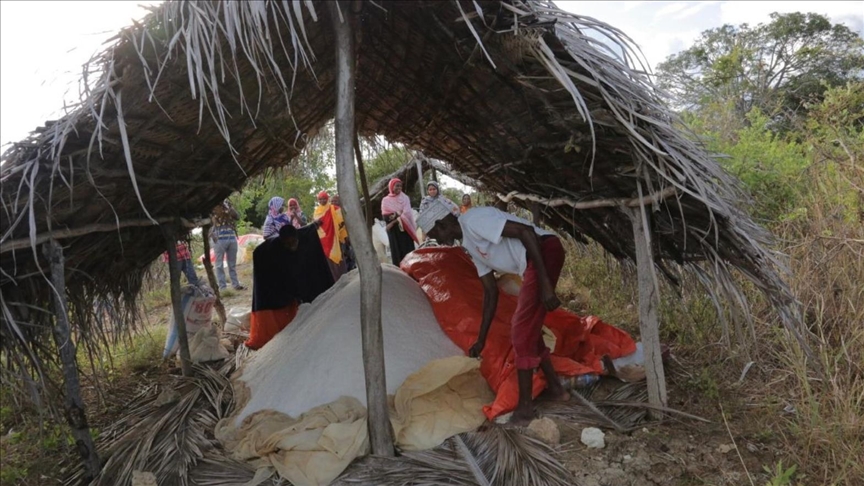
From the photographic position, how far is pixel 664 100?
2.78 m

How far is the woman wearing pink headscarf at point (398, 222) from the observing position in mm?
7074

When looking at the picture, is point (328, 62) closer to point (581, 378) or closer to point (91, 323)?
point (91, 323)

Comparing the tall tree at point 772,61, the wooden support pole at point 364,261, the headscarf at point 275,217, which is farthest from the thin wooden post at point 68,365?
the tall tree at point 772,61

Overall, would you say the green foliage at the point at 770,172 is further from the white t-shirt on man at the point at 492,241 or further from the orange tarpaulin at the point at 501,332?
the white t-shirt on man at the point at 492,241

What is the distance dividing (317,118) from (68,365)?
2249mm

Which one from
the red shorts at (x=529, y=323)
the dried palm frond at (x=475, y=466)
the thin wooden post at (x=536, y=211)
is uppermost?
the thin wooden post at (x=536, y=211)

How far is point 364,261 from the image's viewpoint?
2.62 metres

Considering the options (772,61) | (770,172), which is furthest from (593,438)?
(772,61)

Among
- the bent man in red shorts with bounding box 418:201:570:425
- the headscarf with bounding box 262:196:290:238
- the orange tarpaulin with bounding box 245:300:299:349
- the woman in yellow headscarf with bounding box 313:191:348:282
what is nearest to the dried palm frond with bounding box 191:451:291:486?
the bent man in red shorts with bounding box 418:201:570:425

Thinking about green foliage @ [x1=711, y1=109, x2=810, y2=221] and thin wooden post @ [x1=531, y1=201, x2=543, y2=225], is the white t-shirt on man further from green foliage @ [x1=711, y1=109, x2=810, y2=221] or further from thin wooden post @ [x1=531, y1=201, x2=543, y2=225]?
green foliage @ [x1=711, y1=109, x2=810, y2=221]

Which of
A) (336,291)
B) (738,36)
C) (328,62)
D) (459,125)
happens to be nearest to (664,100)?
(459,125)

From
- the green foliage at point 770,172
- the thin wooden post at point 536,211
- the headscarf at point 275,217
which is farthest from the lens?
the headscarf at point 275,217

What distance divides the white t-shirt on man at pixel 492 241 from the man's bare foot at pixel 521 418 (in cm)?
75

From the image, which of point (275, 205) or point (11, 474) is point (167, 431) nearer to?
point (11, 474)
